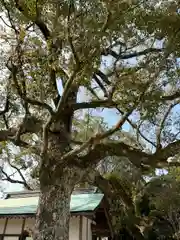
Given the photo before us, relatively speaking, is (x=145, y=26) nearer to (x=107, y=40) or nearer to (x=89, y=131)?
(x=107, y=40)

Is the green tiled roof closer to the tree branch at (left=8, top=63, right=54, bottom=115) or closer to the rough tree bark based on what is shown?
the rough tree bark

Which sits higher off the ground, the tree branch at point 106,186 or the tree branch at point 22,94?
the tree branch at point 22,94

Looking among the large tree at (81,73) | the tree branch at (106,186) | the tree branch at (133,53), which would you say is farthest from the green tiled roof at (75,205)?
the tree branch at (133,53)

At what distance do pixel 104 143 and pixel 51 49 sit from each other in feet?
7.47

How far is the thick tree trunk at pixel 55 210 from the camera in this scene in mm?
6395

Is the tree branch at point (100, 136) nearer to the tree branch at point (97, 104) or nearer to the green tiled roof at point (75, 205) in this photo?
the tree branch at point (97, 104)

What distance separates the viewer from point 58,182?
6.82 meters

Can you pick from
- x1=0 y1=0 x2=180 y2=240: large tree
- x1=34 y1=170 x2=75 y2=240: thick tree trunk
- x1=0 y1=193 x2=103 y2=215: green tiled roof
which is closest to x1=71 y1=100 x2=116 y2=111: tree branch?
x1=0 y1=0 x2=180 y2=240: large tree

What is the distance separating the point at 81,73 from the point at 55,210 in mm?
2921

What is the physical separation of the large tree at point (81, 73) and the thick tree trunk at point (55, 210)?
20 millimetres

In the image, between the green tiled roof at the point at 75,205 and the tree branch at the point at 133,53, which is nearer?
the tree branch at the point at 133,53

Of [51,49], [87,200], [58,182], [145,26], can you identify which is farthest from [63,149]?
[87,200]

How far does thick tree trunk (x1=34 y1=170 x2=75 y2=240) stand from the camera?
6.39 meters

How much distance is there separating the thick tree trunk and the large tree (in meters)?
0.02
